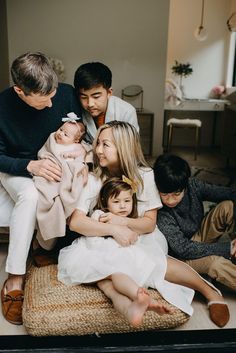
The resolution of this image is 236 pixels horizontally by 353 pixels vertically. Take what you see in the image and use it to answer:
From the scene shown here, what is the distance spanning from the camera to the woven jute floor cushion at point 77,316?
5.14 feet

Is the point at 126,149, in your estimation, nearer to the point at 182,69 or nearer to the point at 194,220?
the point at 194,220

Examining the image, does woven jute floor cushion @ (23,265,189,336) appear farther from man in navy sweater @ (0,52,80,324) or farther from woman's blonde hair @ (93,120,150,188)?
woman's blonde hair @ (93,120,150,188)

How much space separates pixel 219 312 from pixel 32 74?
4.53 ft

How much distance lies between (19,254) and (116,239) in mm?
465

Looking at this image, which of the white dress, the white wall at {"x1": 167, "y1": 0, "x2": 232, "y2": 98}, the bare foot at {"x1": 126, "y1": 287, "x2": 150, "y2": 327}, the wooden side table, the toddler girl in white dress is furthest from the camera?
the white wall at {"x1": 167, "y1": 0, "x2": 232, "y2": 98}

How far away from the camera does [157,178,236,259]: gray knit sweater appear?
1.99m

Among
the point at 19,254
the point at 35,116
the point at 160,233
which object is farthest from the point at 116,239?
the point at 35,116

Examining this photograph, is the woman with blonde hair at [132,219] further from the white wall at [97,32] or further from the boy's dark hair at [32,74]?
the white wall at [97,32]

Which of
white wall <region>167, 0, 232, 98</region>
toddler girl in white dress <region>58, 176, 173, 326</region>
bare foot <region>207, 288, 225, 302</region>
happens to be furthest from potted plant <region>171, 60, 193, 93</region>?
bare foot <region>207, 288, 225, 302</region>

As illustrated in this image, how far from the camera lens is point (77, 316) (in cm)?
159

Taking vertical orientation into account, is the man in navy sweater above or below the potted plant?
below

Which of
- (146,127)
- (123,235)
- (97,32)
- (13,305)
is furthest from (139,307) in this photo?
(97,32)

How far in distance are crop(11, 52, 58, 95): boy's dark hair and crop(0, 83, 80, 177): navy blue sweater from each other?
264 mm

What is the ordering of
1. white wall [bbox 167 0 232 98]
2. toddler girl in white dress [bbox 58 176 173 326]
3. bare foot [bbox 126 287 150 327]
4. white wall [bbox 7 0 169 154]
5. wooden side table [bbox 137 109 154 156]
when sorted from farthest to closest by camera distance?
white wall [bbox 167 0 232 98] < wooden side table [bbox 137 109 154 156] < white wall [bbox 7 0 169 154] < toddler girl in white dress [bbox 58 176 173 326] < bare foot [bbox 126 287 150 327]
